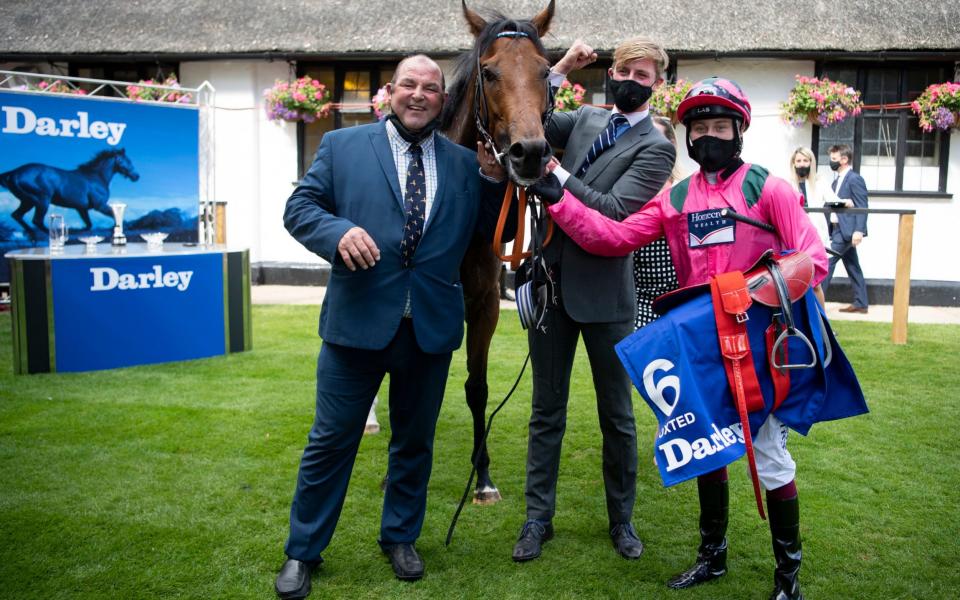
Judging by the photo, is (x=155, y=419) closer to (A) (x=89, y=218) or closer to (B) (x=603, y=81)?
(A) (x=89, y=218)

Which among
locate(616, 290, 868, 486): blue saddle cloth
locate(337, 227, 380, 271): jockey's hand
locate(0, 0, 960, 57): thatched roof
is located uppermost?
locate(0, 0, 960, 57): thatched roof

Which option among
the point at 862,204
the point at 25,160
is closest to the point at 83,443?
the point at 25,160

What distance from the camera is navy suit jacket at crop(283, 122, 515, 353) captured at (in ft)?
9.59

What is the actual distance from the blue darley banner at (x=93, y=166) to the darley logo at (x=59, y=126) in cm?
1

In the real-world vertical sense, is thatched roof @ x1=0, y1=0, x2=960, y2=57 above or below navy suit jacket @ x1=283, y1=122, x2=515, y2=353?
above

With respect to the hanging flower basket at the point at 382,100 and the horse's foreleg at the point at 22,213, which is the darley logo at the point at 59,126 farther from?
the hanging flower basket at the point at 382,100

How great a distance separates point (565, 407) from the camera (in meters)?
3.46

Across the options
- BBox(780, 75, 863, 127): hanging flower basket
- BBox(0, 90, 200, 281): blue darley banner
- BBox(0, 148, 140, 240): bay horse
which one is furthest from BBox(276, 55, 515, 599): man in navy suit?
BBox(780, 75, 863, 127): hanging flower basket

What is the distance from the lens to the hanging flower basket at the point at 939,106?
10.4 m

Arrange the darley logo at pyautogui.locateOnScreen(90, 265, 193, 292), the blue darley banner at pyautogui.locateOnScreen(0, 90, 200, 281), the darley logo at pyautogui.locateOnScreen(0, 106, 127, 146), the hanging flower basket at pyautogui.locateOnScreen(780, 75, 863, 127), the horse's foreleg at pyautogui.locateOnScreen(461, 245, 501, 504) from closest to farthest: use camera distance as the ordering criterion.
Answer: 1. the horse's foreleg at pyautogui.locateOnScreen(461, 245, 501, 504)
2. the darley logo at pyautogui.locateOnScreen(90, 265, 193, 292)
3. the darley logo at pyautogui.locateOnScreen(0, 106, 127, 146)
4. the blue darley banner at pyautogui.locateOnScreen(0, 90, 200, 281)
5. the hanging flower basket at pyautogui.locateOnScreen(780, 75, 863, 127)

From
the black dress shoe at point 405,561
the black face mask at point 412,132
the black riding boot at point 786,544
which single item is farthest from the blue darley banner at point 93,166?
the black riding boot at point 786,544

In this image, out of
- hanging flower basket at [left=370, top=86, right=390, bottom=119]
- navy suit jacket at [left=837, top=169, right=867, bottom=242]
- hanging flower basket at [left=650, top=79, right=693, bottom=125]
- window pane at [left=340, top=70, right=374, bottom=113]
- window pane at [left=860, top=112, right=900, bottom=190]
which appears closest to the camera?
hanging flower basket at [left=370, top=86, right=390, bottom=119]

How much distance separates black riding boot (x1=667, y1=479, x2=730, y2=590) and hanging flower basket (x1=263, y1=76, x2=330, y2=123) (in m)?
10.0

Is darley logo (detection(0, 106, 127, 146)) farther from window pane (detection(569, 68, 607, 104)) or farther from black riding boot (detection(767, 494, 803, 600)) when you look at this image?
black riding boot (detection(767, 494, 803, 600))
